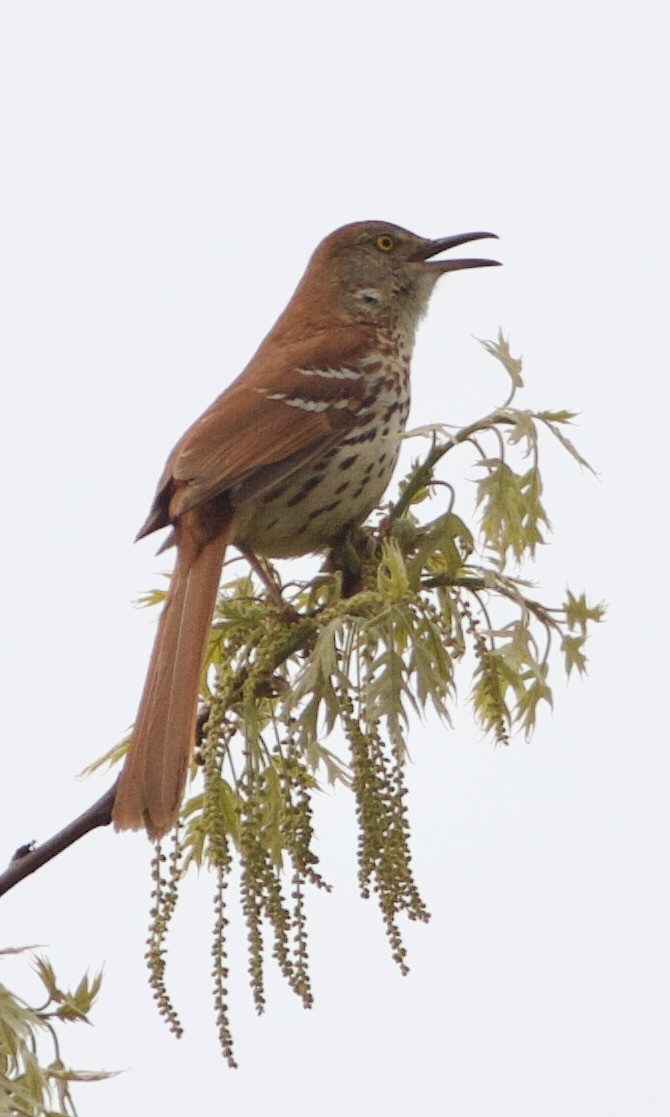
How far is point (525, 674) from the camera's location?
2.58 metres

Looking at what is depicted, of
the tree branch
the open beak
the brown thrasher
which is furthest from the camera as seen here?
the open beak

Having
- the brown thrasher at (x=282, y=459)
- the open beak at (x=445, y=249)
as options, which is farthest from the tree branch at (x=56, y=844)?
the open beak at (x=445, y=249)

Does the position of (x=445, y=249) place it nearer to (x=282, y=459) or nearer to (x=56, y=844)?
(x=282, y=459)

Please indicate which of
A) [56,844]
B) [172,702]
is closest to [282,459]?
[172,702]

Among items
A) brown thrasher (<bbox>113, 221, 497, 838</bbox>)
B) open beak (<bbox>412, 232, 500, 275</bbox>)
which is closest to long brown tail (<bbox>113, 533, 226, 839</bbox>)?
brown thrasher (<bbox>113, 221, 497, 838</bbox>)

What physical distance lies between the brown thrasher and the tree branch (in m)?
0.04

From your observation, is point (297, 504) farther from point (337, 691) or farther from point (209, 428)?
point (337, 691)

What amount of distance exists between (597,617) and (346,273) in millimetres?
2072

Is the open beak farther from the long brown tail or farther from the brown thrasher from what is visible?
the long brown tail

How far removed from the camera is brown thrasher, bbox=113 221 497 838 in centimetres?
257

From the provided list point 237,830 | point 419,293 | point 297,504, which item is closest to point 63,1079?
point 237,830

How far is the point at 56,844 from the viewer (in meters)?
2.20

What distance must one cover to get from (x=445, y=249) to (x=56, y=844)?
Answer: 270 cm

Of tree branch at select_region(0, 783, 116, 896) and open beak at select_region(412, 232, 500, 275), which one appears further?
open beak at select_region(412, 232, 500, 275)
